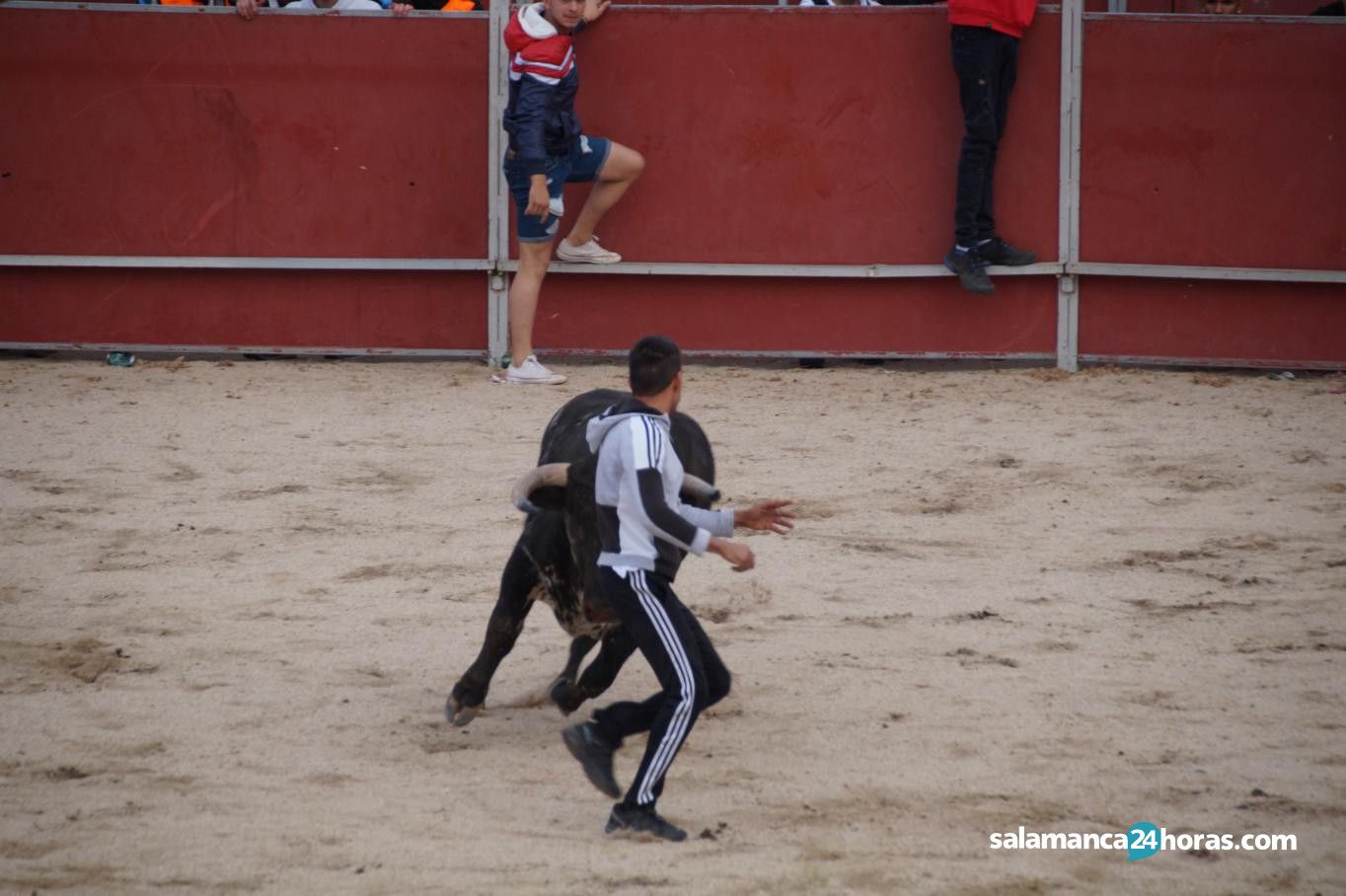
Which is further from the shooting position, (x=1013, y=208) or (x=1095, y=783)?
(x=1013, y=208)

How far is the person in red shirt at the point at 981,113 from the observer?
30.2ft

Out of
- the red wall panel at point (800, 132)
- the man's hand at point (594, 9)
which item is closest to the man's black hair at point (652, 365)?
the man's hand at point (594, 9)

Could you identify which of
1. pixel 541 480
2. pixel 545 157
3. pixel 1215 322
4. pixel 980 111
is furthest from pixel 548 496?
pixel 1215 322

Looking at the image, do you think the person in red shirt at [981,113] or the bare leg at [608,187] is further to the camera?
the bare leg at [608,187]

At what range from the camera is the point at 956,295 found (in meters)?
9.87

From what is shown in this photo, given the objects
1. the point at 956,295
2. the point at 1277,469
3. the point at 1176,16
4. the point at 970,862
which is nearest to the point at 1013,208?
the point at 956,295

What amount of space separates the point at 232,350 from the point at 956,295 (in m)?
4.07

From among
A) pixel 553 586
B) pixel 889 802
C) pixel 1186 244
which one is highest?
pixel 1186 244

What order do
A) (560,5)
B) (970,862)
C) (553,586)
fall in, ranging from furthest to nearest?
1. (560,5)
2. (553,586)
3. (970,862)

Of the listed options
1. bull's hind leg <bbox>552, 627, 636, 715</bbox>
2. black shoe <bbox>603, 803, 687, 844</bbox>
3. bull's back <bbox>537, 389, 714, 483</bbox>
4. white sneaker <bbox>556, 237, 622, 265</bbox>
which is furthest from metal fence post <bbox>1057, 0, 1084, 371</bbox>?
black shoe <bbox>603, 803, 687, 844</bbox>

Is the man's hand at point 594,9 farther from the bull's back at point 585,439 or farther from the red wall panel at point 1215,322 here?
the bull's back at point 585,439

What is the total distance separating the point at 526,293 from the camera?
9.27 m

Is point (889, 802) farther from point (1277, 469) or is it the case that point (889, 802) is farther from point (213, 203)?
point (213, 203)

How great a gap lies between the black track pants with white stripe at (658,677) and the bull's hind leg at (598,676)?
0.51 metres
